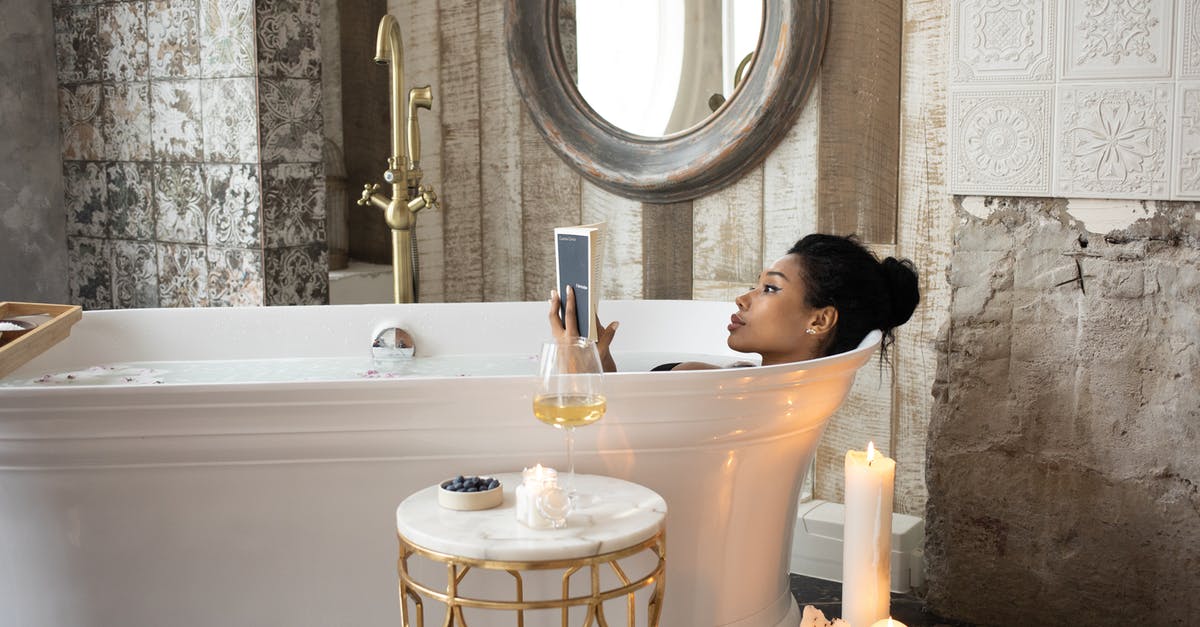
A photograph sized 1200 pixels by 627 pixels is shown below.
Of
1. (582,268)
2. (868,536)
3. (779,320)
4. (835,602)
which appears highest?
(582,268)

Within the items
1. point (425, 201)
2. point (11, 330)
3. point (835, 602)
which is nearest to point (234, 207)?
point (425, 201)

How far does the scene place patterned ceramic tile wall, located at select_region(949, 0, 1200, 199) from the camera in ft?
7.47

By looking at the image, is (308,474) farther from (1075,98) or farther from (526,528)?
(1075,98)

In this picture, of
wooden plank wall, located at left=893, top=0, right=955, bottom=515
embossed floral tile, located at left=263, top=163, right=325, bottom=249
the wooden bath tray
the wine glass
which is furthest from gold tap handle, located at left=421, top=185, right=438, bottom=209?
the wine glass

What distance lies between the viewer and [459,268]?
3.71 meters

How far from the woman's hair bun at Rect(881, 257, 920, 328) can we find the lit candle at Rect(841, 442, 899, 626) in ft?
1.23

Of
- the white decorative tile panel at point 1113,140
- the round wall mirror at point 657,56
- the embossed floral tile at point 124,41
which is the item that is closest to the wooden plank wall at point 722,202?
the round wall mirror at point 657,56

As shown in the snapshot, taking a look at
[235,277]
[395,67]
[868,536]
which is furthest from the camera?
[235,277]

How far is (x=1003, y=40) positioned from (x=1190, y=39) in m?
0.35

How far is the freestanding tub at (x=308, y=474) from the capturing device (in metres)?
1.88

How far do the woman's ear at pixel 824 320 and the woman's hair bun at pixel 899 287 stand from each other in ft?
0.39

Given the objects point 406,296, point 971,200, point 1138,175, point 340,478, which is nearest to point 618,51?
point 406,296

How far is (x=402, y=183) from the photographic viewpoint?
9.87 ft

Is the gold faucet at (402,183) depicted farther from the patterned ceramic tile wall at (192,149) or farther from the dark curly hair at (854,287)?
the dark curly hair at (854,287)
